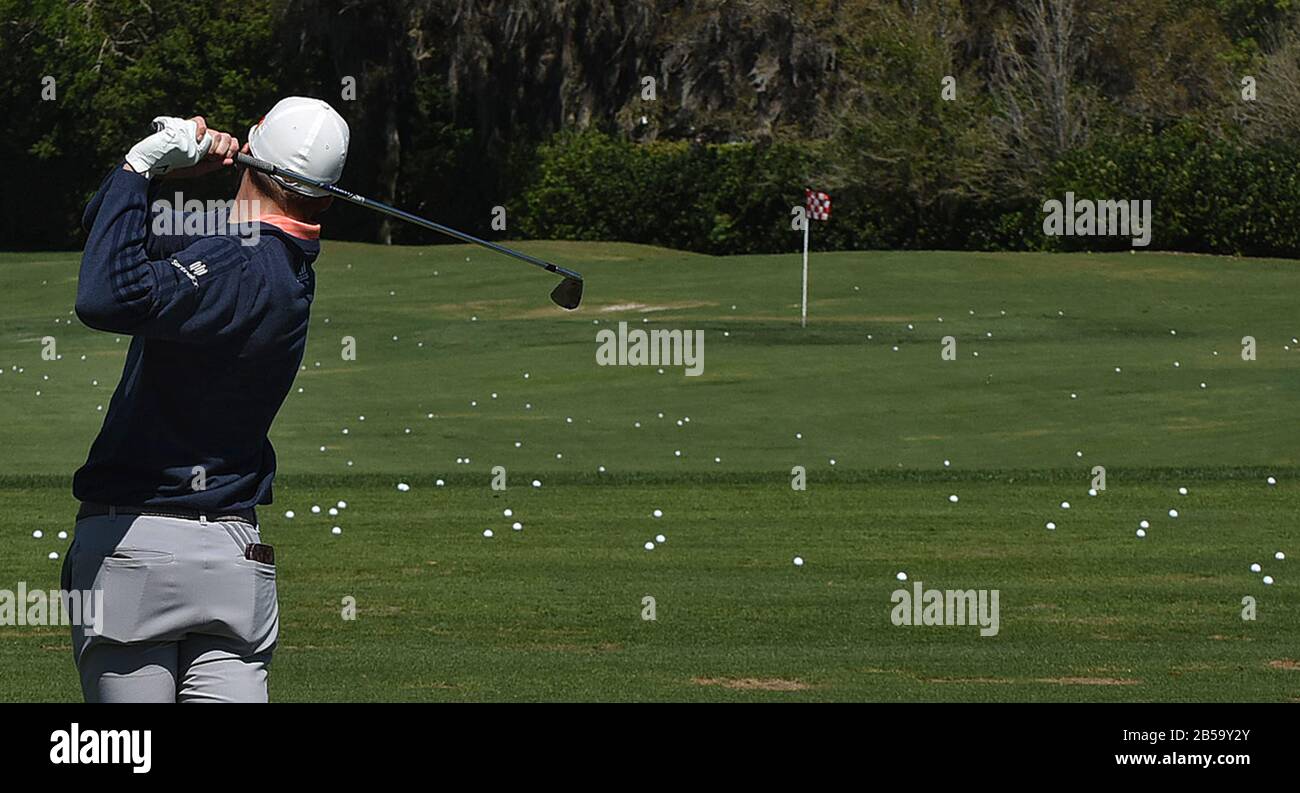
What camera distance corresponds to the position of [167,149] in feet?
15.9

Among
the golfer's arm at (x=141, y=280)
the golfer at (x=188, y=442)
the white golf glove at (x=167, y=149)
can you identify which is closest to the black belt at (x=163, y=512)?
the golfer at (x=188, y=442)

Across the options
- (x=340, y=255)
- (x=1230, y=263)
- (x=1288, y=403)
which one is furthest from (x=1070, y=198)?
(x=1288, y=403)

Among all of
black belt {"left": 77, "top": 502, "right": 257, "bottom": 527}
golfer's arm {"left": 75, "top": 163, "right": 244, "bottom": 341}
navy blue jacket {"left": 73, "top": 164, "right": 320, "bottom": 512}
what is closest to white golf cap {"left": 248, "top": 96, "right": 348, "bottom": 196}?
navy blue jacket {"left": 73, "top": 164, "right": 320, "bottom": 512}

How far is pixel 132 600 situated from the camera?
4.85 m

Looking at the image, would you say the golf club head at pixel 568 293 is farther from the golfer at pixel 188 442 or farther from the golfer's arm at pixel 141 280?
the golfer's arm at pixel 141 280

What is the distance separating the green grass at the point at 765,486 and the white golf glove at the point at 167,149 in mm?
4529

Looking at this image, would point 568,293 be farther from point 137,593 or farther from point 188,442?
point 137,593

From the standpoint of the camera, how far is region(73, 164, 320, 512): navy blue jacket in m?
4.66

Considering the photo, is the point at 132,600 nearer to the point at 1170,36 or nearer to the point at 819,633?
the point at 819,633

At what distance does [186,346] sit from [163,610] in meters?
0.61

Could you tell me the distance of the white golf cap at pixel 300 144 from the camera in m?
5.12

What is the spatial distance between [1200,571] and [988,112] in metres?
43.9

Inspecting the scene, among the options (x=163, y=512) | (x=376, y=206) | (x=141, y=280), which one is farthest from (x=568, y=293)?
(x=141, y=280)

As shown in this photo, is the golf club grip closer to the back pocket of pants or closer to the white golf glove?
the white golf glove
